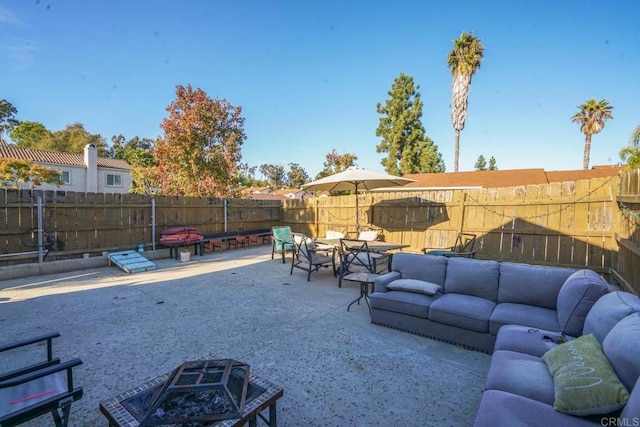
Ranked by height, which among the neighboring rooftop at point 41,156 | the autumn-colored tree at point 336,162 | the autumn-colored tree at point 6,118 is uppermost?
the autumn-colored tree at point 6,118

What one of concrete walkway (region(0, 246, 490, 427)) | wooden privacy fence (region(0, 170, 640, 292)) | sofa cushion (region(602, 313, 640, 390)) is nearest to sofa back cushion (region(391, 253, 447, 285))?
concrete walkway (region(0, 246, 490, 427))

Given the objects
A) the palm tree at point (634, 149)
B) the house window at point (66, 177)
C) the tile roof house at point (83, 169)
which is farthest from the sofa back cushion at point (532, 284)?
the house window at point (66, 177)

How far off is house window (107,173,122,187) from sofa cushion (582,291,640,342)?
26106mm

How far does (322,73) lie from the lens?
37.5 ft

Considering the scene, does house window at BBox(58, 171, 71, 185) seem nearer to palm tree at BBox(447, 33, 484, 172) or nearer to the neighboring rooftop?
the neighboring rooftop

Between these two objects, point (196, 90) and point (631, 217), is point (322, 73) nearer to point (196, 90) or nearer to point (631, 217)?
point (196, 90)

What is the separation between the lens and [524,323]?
2707mm

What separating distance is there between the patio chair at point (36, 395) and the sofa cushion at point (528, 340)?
278cm

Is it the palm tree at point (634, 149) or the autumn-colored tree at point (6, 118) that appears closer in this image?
the palm tree at point (634, 149)

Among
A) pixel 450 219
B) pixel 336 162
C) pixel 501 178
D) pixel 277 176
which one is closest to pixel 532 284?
pixel 450 219

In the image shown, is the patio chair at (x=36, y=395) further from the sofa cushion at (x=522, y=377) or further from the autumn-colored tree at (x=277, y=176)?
the autumn-colored tree at (x=277, y=176)

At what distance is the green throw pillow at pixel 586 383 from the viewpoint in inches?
51.9

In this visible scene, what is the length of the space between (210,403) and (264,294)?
3424 millimetres

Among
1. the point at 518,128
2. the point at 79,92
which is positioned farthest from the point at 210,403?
the point at 79,92
